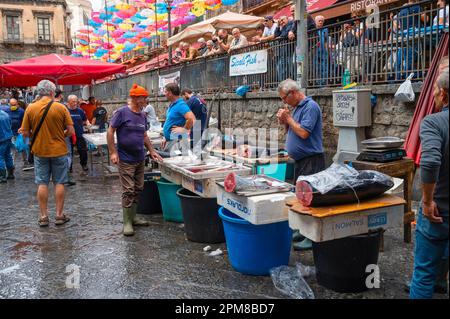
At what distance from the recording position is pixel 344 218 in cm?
360

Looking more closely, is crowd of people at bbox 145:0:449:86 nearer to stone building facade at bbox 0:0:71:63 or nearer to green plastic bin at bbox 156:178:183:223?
green plastic bin at bbox 156:178:183:223

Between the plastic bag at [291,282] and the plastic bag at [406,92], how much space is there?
3689mm

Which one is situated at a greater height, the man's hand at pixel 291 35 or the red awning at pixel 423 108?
the man's hand at pixel 291 35

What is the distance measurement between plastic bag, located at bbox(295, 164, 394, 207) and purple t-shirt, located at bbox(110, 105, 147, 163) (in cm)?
287

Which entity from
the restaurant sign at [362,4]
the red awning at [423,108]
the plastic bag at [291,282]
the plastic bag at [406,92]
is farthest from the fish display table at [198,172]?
the restaurant sign at [362,4]

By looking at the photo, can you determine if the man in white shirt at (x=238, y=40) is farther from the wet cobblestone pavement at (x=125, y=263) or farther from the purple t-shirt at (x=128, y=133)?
the wet cobblestone pavement at (x=125, y=263)

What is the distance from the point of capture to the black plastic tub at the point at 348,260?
3791mm

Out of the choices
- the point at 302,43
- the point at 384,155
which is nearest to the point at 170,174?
the point at 384,155

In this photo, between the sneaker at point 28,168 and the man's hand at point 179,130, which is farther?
the sneaker at point 28,168

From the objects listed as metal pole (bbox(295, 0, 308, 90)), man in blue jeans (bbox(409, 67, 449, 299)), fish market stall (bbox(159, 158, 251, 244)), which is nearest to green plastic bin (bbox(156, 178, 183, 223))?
fish market stall (bbox(159, 158, 251, 244))

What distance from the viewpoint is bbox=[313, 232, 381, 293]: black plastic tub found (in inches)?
149

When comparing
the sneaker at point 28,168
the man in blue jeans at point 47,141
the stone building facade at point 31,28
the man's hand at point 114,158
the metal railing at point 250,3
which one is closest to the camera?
the man's hand at point 114,158

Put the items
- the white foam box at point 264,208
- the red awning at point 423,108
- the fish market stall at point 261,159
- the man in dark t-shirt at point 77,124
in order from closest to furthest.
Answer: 1. the white foam box at point 264,208
2. the red awning at point 423,108
3. the fish market stall at point 261,159
4. the man in dark t-shirt at point 77,124
